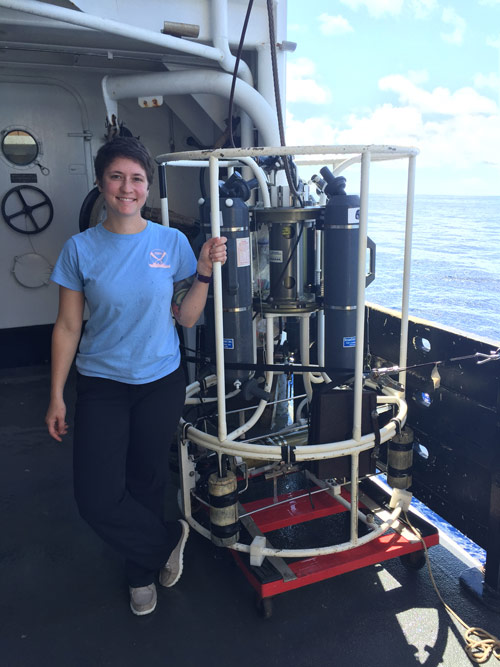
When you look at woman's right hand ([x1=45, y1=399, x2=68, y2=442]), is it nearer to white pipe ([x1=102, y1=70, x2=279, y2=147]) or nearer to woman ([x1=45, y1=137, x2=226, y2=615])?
woman ([x1=45, y1=137, x2=226, y2=615])

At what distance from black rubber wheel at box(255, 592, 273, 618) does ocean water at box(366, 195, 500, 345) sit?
2748 millimetres

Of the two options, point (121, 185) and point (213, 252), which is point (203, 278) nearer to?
point (213, 252)

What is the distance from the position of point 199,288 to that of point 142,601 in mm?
1166

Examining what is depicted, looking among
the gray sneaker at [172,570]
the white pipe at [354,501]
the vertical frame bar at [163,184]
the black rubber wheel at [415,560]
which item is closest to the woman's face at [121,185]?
the vertical frame bar at [163,184]

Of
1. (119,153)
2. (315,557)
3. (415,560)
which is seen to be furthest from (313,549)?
(119,153)

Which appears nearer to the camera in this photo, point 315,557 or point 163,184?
point 315,557

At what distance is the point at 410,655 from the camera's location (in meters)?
1.78

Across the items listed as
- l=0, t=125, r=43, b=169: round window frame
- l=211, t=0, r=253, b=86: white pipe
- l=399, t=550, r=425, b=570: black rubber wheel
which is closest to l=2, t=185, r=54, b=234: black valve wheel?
l=0, t=125, r=43, b=169: round window frame

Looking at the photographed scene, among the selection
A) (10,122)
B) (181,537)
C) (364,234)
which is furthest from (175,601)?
(10,122)

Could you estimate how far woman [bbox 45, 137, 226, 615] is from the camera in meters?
1.78

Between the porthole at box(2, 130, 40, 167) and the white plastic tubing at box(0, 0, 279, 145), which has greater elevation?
the white plastic tubing at box(0, 0, 279, 145)

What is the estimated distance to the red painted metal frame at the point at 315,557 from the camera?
1965 millimetres

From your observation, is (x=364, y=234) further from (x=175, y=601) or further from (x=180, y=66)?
(x=180, y=66)

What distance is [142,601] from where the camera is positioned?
197cm
